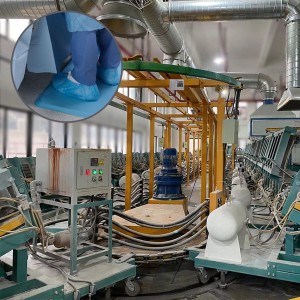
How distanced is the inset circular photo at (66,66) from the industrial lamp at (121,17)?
1.29 metres

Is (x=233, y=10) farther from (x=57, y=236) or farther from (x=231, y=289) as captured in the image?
(x=57, y=236)

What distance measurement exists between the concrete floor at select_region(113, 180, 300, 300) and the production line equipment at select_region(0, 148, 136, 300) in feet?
1.76

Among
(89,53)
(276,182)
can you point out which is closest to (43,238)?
(89,53)

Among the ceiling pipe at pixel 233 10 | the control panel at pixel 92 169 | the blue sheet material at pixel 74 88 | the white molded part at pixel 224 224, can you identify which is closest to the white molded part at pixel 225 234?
the white molded part at pixel 224 224

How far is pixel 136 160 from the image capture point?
37.4ft

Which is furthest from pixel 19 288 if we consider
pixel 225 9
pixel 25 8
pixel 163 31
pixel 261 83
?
pixel 261 83

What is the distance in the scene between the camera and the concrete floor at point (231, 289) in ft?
10.7

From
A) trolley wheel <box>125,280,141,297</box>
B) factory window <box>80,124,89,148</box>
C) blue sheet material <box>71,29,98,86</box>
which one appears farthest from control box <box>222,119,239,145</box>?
factory window <box>80,124,89,148</box>

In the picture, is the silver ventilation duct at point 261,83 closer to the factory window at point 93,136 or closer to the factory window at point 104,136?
the factory window at point 104,136

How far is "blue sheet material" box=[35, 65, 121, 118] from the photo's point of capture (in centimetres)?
211

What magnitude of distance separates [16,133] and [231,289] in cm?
366

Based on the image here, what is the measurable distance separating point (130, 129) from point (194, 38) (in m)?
3.74

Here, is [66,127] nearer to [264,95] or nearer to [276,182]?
[276,182]

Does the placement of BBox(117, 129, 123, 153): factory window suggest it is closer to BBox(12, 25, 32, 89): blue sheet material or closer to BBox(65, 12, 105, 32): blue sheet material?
BBox(65, 12, 105, 32): blue sheet material
